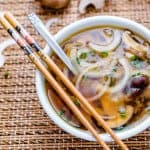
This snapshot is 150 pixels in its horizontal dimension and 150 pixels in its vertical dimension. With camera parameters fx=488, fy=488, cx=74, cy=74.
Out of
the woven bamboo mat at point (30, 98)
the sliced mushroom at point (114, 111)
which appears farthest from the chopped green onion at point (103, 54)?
the woven bamboo mat at point (30, 98)

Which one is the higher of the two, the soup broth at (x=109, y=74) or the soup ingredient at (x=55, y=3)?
the soup ingredient at (x=55, y=3)

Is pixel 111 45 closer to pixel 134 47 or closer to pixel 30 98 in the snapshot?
pixel 134 47

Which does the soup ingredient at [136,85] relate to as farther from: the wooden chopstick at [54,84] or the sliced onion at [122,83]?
the wooden chopstick at [54,84]

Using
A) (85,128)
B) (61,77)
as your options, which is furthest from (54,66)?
(85,128)

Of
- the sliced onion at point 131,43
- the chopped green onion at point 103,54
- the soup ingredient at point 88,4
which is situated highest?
the soup ingredient at point 88,4

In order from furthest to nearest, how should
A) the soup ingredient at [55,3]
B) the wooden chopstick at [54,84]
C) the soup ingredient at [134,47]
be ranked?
the soup ingredient at [55,3] → the soup ingredient at [134,47] → the wooden chopstick at [54,84]

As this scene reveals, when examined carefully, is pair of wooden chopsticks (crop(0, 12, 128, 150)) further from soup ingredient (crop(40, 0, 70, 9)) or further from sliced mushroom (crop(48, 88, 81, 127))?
soup ingredient (crop(40, 0, 70, 9))

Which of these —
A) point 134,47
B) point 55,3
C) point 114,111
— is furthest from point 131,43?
point 55,3
